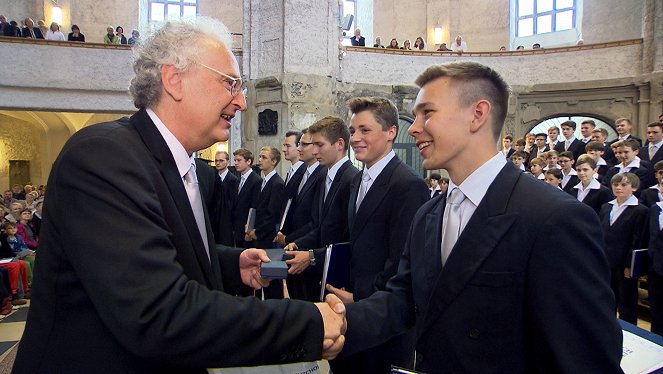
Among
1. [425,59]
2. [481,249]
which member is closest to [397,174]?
[481,249]

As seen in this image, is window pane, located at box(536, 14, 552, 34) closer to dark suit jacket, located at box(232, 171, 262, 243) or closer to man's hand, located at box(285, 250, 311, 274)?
dark suit jacket, located at box(232, 171, 262, 243)

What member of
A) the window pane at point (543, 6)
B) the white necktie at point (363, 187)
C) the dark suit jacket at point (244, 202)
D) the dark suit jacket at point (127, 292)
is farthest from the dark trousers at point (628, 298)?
the window pane at point (543, 6)

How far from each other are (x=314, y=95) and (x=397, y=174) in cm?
983

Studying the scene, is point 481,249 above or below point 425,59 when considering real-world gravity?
below

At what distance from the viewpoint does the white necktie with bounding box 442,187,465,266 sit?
1.60 metres

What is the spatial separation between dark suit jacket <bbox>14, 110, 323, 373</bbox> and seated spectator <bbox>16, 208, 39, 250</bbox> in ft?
25.0

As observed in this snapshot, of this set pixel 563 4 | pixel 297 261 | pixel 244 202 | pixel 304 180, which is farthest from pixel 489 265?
pixel 563 4

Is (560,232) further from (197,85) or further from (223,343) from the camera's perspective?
(197,85)

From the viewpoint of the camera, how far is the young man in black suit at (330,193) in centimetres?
352

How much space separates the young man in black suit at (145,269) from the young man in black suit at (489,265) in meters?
0.33

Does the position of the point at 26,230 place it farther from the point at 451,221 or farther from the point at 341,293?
the point at 451,221

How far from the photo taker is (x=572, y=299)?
1.25 metres

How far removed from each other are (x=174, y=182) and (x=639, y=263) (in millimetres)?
4931

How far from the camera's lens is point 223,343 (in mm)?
1175
